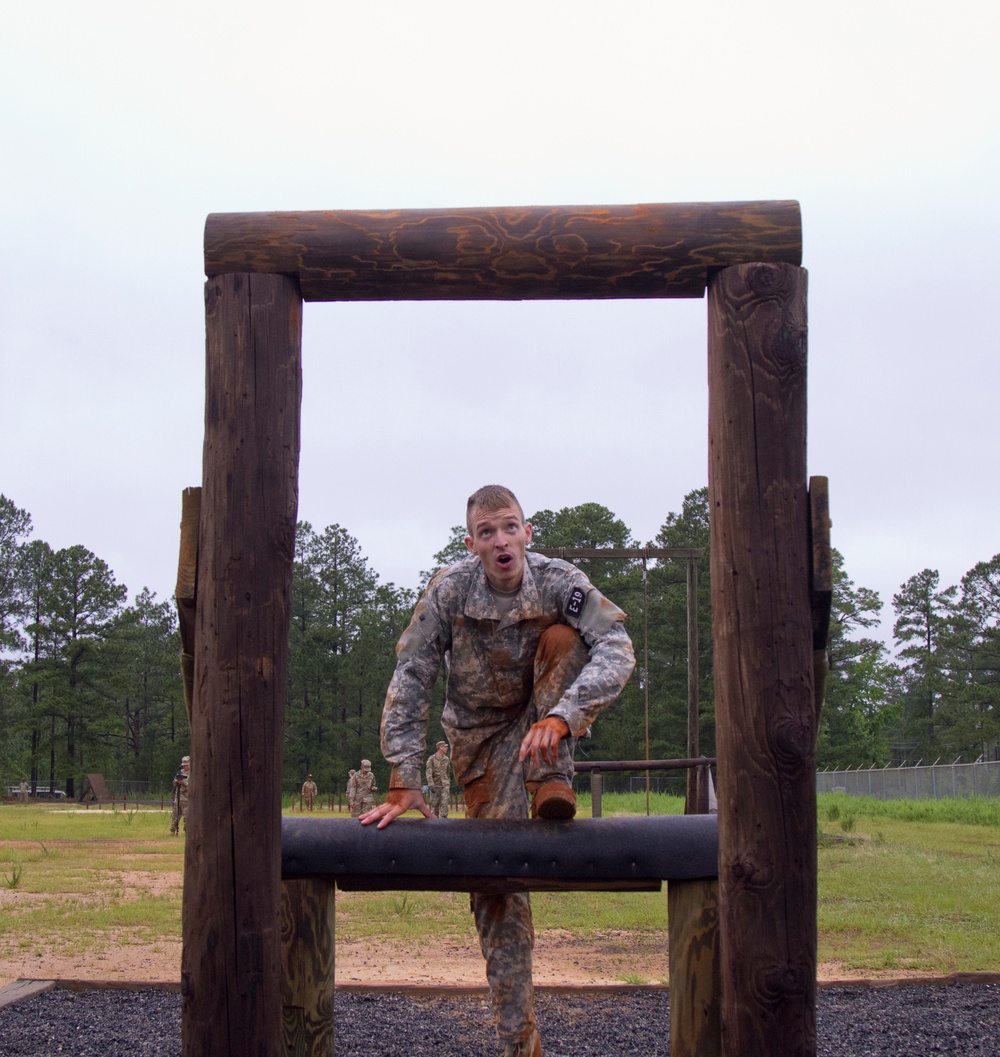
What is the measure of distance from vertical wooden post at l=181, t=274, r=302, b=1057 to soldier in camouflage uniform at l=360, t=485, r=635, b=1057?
2.01ft

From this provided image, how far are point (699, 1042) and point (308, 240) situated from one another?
2.52 metres

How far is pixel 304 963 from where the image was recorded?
3525 mm

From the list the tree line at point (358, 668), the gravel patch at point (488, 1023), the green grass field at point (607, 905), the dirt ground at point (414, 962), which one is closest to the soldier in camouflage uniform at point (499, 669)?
the gravel patch at point (488, 1023)

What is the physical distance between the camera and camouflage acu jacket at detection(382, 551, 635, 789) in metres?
3.66

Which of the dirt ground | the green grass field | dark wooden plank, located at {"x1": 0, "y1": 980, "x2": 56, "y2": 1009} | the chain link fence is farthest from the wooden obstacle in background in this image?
dark wooden plank, located at {"x1": 0, "y1": 980, "x2": 56, "y2": 1009}

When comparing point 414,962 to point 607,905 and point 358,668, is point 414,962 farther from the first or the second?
point 358,668

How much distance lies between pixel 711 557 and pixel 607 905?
25.1 feet

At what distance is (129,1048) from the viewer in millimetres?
4711

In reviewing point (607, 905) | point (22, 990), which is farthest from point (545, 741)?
point (607, 905)

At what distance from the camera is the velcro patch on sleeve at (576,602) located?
144 inches

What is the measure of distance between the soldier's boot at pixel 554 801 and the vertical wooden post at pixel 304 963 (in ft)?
2.31

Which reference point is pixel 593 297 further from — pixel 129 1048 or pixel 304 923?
pixel 129 1048

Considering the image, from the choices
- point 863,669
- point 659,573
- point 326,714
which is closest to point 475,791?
point 659,573

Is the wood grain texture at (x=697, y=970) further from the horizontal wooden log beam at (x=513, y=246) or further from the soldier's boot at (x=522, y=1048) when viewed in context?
the horizontal wooden log beam at (x=513, y=246)
